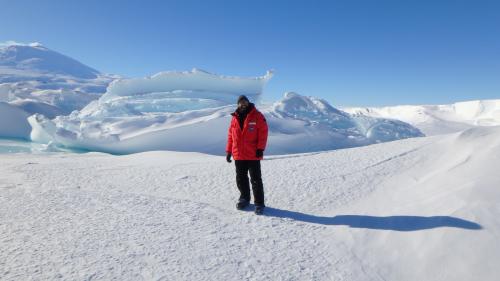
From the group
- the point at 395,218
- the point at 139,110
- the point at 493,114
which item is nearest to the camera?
the point at 395,218

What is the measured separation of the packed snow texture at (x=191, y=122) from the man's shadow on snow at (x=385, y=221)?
32.7ft

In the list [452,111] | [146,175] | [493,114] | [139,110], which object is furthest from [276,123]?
[452,111]

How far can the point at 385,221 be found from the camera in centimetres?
279

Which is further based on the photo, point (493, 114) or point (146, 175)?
point (493, 114)

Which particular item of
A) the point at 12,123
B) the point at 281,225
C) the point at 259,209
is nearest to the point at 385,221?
the point at 281,225

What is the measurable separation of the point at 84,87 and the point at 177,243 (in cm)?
6809

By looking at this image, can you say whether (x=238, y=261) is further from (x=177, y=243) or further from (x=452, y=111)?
(x=452, y=111)

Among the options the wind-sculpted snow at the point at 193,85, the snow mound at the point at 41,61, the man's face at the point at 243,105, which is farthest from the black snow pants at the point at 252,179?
the snow mound at the point at 41,61

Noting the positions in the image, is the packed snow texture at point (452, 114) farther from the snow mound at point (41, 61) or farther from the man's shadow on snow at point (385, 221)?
the snow mound at point (41, 61)

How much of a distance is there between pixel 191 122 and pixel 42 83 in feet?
176

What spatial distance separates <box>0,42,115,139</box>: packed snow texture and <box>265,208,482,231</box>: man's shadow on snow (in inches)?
933

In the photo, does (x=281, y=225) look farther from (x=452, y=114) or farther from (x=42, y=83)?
(x=452, y=114)

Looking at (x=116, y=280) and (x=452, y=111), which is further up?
(x=452, y=111)

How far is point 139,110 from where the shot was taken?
18641 millimetres
